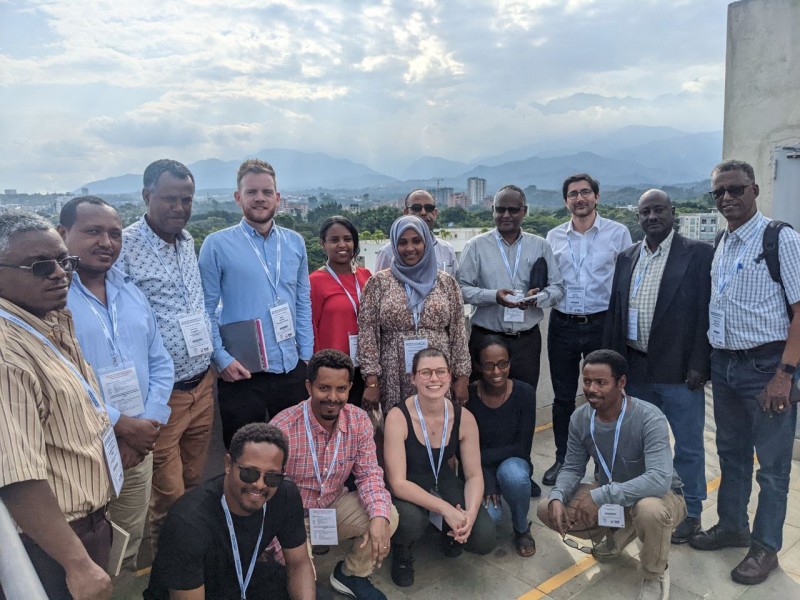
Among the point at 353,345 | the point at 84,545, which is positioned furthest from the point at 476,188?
the point at 84,545

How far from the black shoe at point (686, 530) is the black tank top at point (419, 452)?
152 cm

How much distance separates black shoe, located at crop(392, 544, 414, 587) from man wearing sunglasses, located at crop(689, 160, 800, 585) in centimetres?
181

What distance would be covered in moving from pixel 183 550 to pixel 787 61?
330 inches

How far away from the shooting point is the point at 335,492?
3205 millimetres

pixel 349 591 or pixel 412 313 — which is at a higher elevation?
pixel 412 313

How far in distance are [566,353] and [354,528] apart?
7.07 feet

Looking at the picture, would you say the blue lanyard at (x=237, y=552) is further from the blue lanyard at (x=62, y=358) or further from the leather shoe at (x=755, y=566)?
the leather shoe at (x=755, y=566)

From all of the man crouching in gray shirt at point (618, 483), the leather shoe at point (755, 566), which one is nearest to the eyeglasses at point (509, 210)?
the man crouching in gray shirt at point (618, 483)

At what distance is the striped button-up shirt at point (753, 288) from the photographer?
3049 millimetres

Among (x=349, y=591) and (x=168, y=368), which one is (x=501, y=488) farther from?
(x=168, y=368)

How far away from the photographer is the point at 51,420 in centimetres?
180

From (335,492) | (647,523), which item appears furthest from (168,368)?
(647,523)

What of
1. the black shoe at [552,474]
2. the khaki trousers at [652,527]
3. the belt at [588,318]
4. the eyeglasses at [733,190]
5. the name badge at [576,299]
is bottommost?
the black shoe at [552,474]

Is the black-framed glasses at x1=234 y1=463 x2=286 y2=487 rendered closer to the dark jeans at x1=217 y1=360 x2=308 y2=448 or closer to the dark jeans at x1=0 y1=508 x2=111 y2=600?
the dark jeans at x1=0 y1=508 x2=111 y2=600
